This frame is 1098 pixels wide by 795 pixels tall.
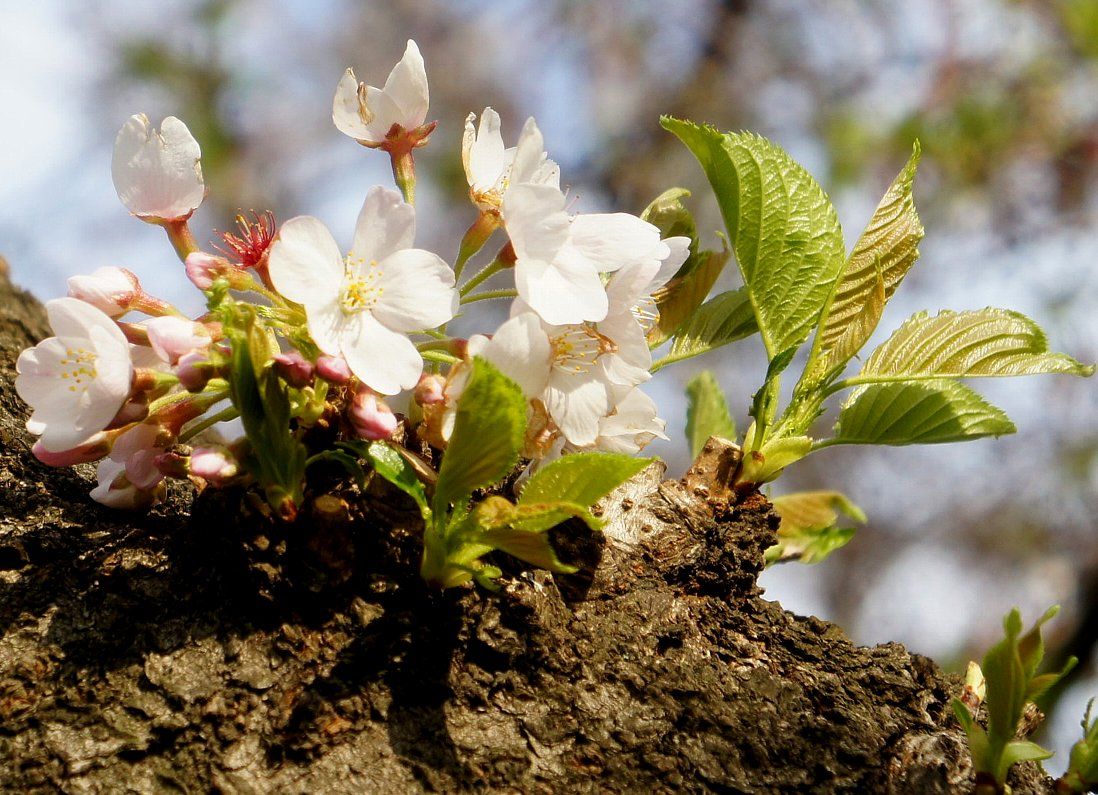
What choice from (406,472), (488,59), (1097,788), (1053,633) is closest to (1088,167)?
(1053,633)

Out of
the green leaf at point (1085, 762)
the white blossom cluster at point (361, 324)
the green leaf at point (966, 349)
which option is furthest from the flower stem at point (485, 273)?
the green leaf at point (1085, 762)

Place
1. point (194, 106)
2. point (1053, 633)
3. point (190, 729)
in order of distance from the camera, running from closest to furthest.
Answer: point (190, 729), point (1053, 633), point (194, 106)

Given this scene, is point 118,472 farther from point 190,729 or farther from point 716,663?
point 716,663

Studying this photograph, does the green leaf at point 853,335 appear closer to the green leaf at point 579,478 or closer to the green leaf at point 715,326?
the green leaf at point 715,326

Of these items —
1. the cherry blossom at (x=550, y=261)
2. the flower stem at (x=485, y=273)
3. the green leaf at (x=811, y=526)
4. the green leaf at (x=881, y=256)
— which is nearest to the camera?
the cherry blossom at (x=550, y=261)

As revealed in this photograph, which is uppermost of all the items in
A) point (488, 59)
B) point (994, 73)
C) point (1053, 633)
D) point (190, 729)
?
point (994, 73)

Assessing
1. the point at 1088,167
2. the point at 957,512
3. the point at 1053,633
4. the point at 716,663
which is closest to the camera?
the point at 716,663

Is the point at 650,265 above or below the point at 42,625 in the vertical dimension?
above

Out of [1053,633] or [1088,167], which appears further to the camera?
[1088,167]
